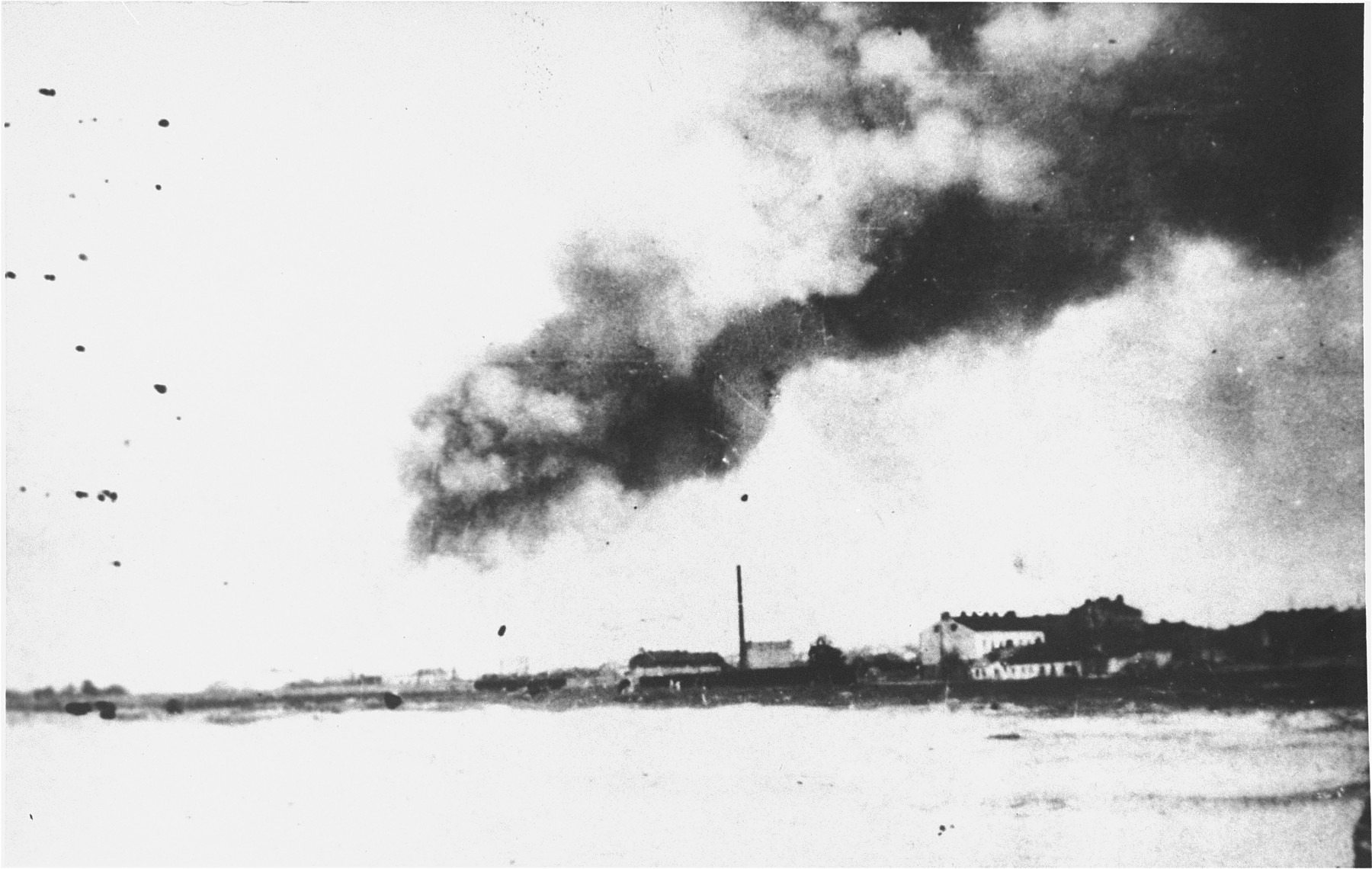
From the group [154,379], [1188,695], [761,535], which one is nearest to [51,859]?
[154,379]

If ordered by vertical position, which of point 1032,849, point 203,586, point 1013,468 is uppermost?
point 1013,468

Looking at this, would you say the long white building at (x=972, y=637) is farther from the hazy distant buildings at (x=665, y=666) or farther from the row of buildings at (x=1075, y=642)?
the hazy distant buildings at (x=665, y=666)

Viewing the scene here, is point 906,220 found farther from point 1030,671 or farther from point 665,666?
point 665,666

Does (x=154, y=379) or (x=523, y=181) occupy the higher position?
(x=523, y=181)

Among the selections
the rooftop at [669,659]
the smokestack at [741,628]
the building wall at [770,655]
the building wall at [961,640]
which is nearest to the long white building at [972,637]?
the building wall at [961,640]

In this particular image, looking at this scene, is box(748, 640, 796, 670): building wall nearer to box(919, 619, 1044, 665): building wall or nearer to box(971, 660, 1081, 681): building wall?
box(919, 619, 1044, 665): building wall

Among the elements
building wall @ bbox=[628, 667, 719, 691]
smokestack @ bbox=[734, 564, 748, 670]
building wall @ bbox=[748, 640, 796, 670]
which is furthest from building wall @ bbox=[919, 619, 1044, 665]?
building wall @ bbox=[628, 667, 719, 691]

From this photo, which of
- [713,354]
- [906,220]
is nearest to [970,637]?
[713,354]

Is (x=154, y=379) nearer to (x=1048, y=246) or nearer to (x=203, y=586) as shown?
(x=203, y=586)
